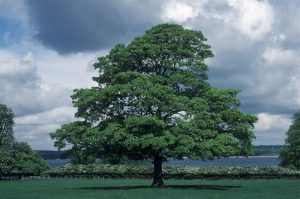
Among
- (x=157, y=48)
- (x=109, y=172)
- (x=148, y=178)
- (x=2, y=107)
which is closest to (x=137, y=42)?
(x=157, y=48)

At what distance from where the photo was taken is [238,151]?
157 feet

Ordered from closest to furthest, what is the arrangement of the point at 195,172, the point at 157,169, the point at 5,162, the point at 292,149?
the point at 157,169 < the point at 195,172 < the point at 5,162 < the point at 292,149

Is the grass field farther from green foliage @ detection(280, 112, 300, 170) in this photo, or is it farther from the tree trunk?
green foliage @ detection(280, 112, 300, 170)

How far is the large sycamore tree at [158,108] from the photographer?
4531 cm

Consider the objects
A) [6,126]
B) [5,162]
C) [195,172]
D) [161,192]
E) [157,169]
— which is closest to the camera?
[161,192]

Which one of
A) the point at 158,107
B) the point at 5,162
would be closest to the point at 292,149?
the point at 5,162

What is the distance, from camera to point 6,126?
359ft

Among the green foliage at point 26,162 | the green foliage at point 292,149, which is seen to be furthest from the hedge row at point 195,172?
the green foliage at point 292,149

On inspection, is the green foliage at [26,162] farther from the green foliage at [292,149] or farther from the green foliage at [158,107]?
the green foliage at [158,107]

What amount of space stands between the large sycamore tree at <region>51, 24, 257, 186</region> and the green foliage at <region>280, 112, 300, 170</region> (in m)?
49.8

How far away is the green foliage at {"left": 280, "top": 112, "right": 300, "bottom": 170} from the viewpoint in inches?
3843

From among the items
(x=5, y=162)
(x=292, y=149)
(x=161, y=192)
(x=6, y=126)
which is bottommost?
(x=161, y=192)

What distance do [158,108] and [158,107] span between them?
1.06 ft

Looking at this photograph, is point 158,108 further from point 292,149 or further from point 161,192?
point 292,149
